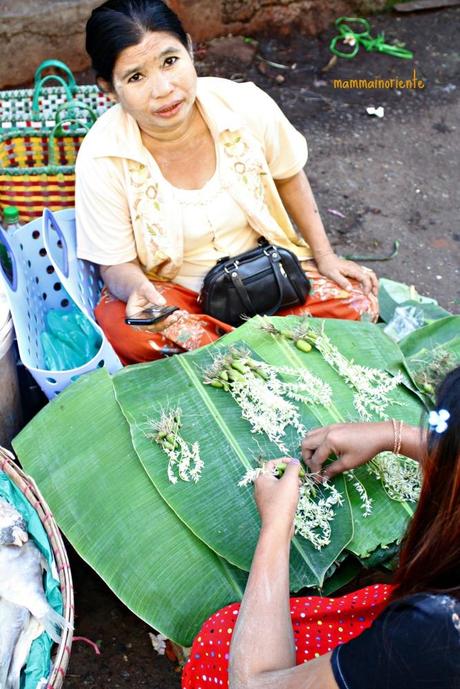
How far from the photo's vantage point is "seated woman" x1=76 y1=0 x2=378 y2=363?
2607mm

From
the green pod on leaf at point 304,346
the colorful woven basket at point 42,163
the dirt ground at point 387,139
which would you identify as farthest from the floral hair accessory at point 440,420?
the dirt ground at point 387,139

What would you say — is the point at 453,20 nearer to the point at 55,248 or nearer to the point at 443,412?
the point at 55,248

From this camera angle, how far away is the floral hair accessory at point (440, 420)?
4.73ft

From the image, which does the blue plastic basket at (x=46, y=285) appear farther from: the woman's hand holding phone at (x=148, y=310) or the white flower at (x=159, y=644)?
the white flower at (x=159, y=644)

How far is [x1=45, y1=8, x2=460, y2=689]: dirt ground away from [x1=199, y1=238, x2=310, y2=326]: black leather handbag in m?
1.23

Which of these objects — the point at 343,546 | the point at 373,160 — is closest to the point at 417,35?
the point at 373,160

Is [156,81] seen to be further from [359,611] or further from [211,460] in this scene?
[359,611]

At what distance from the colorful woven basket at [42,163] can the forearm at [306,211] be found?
81cm

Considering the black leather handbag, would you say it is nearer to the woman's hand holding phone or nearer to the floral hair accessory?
the woman's hand holding phone

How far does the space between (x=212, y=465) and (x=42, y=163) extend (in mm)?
1540

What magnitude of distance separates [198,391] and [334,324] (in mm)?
599

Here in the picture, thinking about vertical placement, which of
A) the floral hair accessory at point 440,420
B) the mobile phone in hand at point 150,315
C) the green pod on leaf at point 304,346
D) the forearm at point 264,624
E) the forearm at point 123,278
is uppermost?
the floral hair accessory at point 440,420

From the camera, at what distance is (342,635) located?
191 centimetres

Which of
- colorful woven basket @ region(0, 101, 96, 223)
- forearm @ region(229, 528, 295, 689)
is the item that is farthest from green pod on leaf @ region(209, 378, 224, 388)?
colorful woven basket @ region(0, 101, 96, 223)
